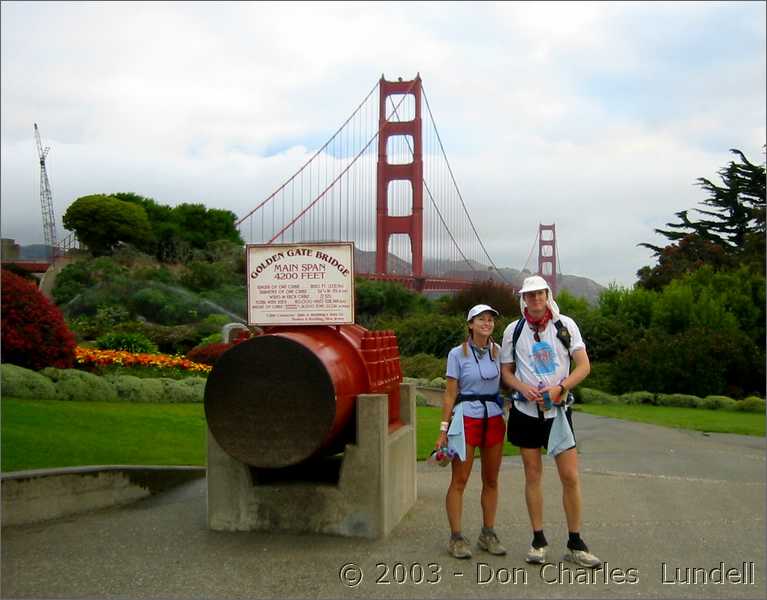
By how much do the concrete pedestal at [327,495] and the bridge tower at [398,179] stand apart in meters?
42.9

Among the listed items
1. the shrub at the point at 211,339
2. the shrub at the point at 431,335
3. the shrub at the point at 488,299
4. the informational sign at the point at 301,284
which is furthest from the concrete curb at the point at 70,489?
the shrub at the point at 488,299

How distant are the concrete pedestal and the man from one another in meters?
1.04

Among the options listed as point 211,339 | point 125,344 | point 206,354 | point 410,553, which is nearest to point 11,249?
point 211,339

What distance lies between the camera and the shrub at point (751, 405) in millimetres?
18234

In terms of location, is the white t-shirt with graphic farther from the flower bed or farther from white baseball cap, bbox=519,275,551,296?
the flower bed

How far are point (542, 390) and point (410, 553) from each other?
4.43 feet

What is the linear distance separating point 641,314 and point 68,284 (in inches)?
1009

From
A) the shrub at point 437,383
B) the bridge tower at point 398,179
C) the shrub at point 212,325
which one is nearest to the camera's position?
the shrub at point 437,383

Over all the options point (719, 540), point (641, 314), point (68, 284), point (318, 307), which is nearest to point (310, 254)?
point (318, 307)

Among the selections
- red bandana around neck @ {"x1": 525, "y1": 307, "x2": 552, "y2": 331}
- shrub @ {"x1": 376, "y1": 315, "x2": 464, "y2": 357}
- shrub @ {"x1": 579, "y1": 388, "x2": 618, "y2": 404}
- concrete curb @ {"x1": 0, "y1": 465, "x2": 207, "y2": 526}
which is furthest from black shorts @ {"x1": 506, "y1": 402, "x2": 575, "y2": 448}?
shrub @ {"x1": 376, "y1": 315, "x2": 464, "y2": 357}

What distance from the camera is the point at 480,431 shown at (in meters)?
Answer: 5.22

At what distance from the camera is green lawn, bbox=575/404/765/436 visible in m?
14.1

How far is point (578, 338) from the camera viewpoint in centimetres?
511

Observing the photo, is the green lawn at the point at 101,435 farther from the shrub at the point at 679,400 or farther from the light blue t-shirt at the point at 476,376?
the shrub at the point at 679,400
